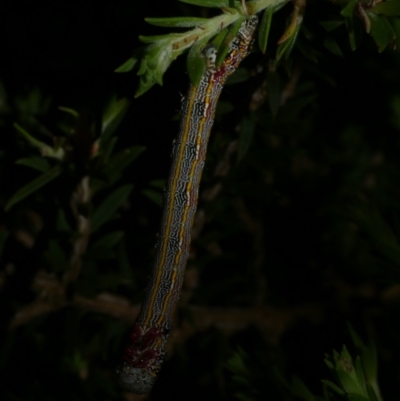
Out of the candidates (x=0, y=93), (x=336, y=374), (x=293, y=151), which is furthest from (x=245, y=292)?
(x=0, y=93)

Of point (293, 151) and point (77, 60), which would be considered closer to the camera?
point (293, 151)

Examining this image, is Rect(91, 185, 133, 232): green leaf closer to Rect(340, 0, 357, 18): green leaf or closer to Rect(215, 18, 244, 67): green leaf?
Rect(215, 18, 244, 67): green leaf

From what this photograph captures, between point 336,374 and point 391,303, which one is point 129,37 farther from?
point 391,303

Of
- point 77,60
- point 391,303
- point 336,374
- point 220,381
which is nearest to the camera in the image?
point 336,374

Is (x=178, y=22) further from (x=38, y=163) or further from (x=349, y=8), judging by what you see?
(x=38, y=163)

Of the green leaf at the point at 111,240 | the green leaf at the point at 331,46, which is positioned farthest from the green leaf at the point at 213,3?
the green leaf at the point at 111,240

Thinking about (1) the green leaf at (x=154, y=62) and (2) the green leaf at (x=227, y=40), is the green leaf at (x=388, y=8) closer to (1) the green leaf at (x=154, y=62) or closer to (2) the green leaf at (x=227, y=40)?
(2) the green leaf at (x=227, y=40)

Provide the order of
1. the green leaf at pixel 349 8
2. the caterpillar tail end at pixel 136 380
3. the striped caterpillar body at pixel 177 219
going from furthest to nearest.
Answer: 1. the caterpillar tail end at pixel 136 380
2. the striped caterpillar body at pixel 177 219
3. the green leaf at pixel 349 8

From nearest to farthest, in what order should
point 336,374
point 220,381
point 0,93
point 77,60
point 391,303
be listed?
point 336,374, point 0,93, point 220,381, point 77,60, point 391,303
